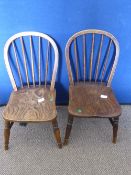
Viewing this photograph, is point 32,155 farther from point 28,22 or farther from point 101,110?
point 28,22

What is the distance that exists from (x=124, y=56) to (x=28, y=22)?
83 centimetres

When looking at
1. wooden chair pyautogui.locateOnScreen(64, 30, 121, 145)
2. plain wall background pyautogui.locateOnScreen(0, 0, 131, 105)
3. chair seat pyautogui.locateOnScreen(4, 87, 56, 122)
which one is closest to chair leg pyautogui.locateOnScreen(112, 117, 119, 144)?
wooden chair pyautogui.locateOnScreen(64, 30, 121, 145)

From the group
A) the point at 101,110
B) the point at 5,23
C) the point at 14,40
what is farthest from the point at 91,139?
the point at 5,23

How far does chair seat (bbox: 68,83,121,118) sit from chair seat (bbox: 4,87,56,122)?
0.51ft

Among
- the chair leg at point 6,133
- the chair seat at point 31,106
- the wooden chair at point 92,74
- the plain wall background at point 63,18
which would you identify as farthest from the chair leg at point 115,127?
the chair leg at point 6,133

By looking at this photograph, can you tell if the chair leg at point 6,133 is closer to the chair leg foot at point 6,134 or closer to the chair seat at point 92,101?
the chair leg foot at point 6,134

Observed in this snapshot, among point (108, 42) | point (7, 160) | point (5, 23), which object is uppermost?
point (5, 23)

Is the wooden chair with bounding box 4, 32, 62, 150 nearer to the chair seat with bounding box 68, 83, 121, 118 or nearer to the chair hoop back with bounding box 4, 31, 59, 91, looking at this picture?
the chair hoop back with bounding box 4, 31, 59, 91

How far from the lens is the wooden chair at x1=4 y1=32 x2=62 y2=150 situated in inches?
60.3

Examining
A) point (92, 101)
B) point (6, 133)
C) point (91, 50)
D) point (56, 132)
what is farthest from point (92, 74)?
point (6, 133)

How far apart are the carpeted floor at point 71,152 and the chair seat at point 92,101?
348mm

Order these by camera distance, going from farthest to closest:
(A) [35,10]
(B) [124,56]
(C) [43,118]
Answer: (B) [124,56] < (A) [35,10] < (C) [43,118]

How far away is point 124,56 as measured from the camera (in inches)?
73.0

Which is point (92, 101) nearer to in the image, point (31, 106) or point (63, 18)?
point (31, 106)
